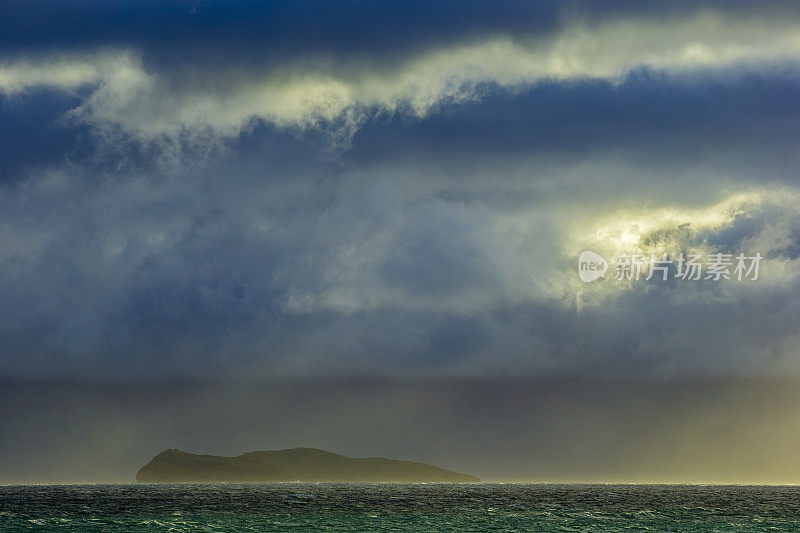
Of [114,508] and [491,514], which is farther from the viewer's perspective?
[114,508]

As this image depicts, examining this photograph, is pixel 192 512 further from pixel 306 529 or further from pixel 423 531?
pixel 423 531

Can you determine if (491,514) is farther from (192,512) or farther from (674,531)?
(192,512)

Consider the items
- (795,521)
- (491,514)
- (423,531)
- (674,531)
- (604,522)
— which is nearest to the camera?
(423,531)

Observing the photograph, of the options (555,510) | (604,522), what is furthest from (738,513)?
(604,522)

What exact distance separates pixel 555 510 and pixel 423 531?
5360 cm

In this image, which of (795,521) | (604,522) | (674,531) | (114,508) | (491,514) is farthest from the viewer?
(114,508)

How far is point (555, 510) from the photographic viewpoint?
454 ft

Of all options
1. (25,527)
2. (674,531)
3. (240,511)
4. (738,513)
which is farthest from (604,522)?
(25,527)

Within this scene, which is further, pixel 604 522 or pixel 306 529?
pixel 604 522

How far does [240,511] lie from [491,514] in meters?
39.3

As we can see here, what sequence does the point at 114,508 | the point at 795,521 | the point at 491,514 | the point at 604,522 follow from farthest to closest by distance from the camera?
the point at 114,508 < the point at 491,514 < the point at 795,521 < the point at 604,522

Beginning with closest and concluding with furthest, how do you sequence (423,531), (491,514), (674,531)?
(423,531) → (674,531) → (491,514)

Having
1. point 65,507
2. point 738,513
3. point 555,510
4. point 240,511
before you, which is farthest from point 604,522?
point 65,507

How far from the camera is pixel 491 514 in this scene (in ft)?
407
